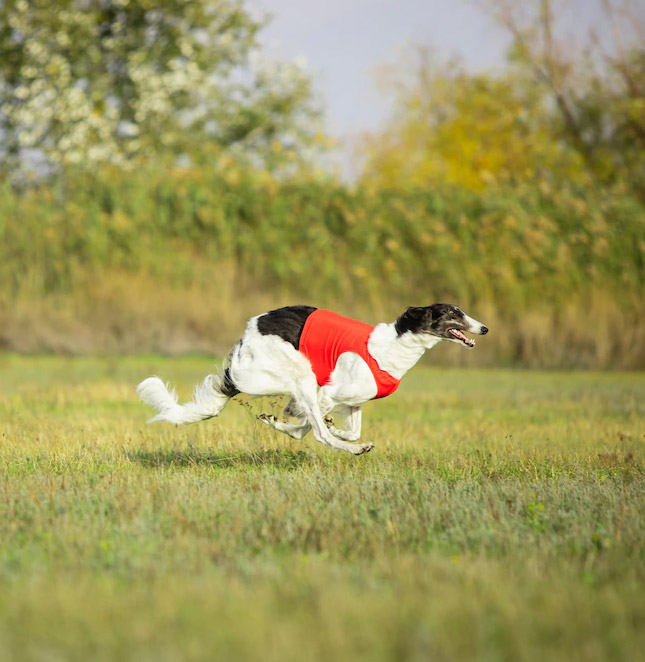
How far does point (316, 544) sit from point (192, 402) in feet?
9.03

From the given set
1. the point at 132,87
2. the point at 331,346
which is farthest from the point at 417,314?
the point at 132,87

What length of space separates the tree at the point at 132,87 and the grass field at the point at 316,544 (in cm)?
1883

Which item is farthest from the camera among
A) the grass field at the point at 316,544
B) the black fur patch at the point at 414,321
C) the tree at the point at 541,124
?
the tree at the point at 541,124

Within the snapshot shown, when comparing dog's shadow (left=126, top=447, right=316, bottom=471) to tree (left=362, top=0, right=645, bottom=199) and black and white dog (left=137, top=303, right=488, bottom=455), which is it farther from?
tree (left=362, top=0, right=645, bottom=199)

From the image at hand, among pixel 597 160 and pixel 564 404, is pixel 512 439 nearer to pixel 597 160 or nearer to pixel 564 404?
pixel 564 404

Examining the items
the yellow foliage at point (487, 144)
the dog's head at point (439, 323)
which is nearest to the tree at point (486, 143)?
the yellow foliage at point (487, 144)

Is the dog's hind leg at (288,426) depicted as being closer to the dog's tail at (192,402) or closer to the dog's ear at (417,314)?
the dog's tail at (192,402)

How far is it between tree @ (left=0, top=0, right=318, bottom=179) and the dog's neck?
19.2 metres

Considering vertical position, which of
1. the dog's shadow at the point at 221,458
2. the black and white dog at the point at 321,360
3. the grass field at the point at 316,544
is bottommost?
the grass field at the point at 316,544

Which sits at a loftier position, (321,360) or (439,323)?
(439,323)

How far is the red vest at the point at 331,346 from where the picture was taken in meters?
7.09

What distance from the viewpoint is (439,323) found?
24.0 feet

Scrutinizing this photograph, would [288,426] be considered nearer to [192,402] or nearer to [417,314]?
[192,402]

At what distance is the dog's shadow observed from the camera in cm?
717
